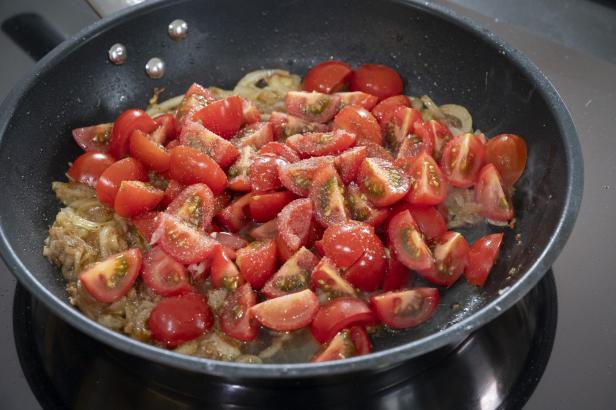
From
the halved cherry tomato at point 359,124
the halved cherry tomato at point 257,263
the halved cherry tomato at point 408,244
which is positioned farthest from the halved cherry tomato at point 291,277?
the halved cherry tomato at point 359,124

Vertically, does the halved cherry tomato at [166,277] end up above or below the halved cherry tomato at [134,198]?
below

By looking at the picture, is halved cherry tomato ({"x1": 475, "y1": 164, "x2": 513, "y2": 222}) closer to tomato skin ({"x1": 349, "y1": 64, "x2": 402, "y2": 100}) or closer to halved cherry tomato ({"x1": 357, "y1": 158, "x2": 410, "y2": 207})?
halved cherry tomato ({"x1": 357, "y1": 158, "x2": 410, "y2": 207})

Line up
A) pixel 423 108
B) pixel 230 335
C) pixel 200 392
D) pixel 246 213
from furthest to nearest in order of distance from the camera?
pixel 423 108 → pixel 246 213 → pixel 230 335 → pixel 200 392

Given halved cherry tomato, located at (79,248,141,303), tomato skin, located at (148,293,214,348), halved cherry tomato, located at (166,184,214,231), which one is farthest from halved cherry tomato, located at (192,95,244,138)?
tomato skin, located at (148,293,214,348)

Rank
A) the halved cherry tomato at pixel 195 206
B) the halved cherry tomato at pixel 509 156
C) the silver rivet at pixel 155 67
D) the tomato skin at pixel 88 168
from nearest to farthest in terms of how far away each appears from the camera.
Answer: the halved cherry tomato at pixel 195 206 < the halved cherry tomato at pixel 509 156 < the tomato skin at pixel 88 168 < the silver rivet at pixel 155 67

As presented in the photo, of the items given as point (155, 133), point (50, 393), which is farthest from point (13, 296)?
point (155, 133)

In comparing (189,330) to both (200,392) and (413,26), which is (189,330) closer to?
(200,392)

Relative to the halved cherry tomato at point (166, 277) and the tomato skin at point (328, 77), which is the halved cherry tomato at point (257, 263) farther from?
the tomato skin at point (328, 77)
